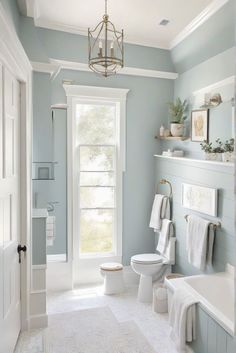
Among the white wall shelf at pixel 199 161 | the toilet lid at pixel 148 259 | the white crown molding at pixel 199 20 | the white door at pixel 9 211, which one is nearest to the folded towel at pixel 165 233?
the toilet lid at pixel 148 259

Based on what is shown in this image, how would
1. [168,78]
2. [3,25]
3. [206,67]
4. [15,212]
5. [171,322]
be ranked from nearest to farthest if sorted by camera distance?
[3,25] < [15,212] < [171,322] < [206,67] < [168,78]

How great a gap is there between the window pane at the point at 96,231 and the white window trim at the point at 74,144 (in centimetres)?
11

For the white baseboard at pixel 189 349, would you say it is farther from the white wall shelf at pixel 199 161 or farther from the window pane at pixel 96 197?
the window pane at pixel 96 197

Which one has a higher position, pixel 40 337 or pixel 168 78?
pixel 168 78

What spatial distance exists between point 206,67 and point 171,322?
8.45 feet

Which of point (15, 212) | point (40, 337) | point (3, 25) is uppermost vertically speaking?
point (3, 25)

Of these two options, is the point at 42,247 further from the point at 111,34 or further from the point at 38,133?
the point at 111,34

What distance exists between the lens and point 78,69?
375 cm

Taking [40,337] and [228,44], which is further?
[228,44]

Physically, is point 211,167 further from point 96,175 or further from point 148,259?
point 96,175

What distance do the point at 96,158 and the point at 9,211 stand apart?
198cm

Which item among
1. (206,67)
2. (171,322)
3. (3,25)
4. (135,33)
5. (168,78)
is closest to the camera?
(3,25)

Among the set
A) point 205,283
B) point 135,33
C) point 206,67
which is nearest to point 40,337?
point 205,283

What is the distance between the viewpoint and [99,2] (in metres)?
2.94
